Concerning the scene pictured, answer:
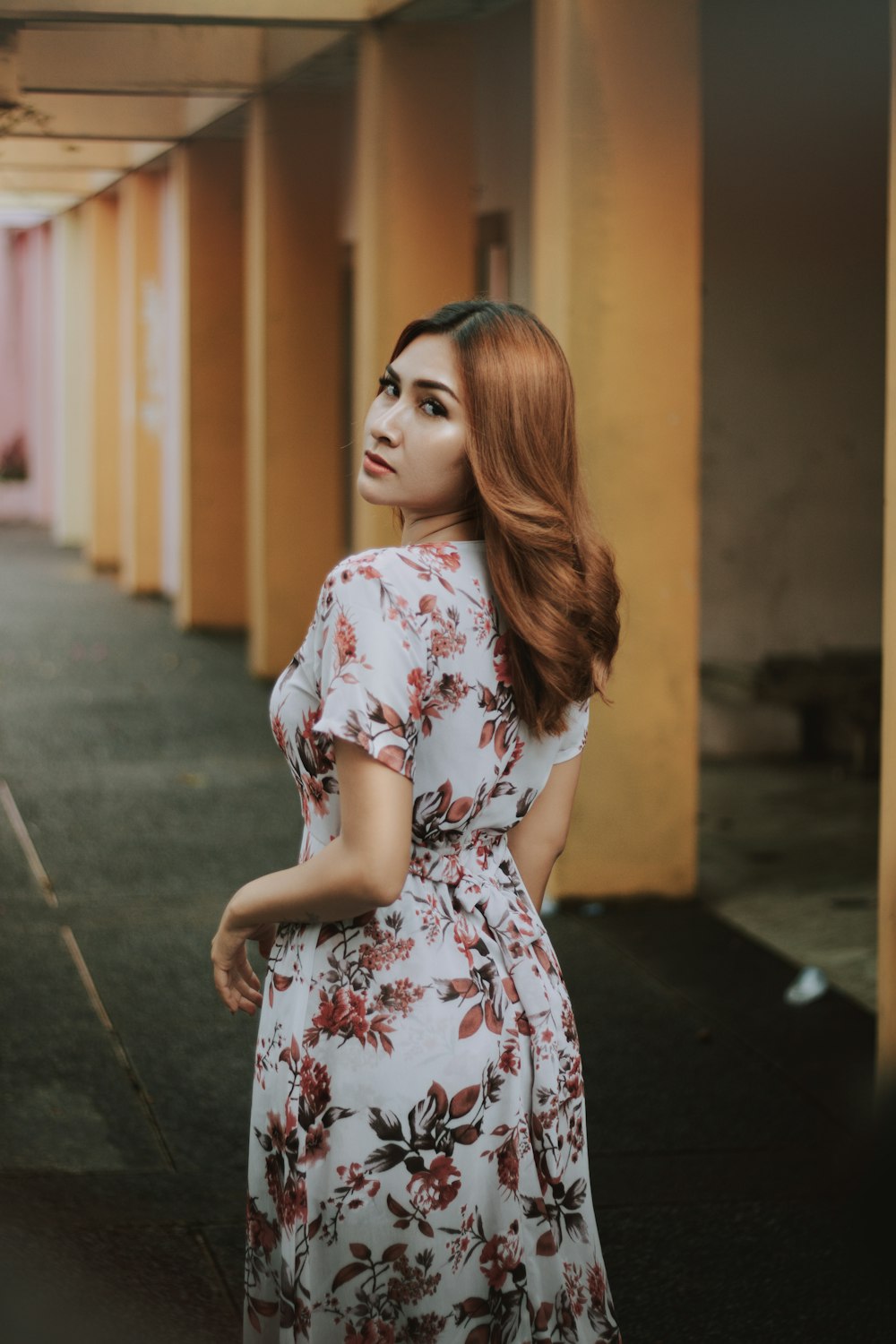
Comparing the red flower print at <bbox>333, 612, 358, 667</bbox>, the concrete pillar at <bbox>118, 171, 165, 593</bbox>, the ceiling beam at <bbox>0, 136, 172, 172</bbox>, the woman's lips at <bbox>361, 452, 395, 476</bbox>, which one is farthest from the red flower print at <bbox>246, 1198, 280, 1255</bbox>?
the concrete pillar at <bbox>118, 171, 165, 593</bbox>

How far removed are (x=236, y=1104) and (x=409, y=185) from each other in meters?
5.45

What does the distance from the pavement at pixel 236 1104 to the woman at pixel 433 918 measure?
1299 mm

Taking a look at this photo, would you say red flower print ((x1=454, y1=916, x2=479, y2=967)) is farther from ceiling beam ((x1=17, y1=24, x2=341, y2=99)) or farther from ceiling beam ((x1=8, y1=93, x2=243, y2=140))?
ceiling beam ((x1=8, y1=93, x2=243, y2=140))

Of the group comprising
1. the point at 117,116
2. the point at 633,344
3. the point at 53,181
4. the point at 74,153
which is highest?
the point at 53,181

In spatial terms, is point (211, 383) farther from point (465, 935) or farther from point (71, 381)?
point (465, 935)

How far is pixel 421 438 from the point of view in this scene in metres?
2.54

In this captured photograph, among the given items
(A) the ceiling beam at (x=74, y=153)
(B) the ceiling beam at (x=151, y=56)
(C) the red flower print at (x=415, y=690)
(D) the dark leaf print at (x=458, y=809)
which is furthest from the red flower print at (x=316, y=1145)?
(A) the ceiling beam at (x=74, y=153)

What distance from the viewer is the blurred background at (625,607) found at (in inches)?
182

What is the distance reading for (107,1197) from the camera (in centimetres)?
441

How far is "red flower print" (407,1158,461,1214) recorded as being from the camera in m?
2.53

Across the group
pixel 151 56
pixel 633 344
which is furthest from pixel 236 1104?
pixel 151 56

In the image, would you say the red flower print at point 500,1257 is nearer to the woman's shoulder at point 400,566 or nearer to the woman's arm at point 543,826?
the woman's arm at point 543,826

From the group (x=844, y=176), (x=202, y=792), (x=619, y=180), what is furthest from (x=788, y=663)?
(x=619, y=180)

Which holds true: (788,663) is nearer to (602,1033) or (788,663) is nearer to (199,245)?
(602,1033)
